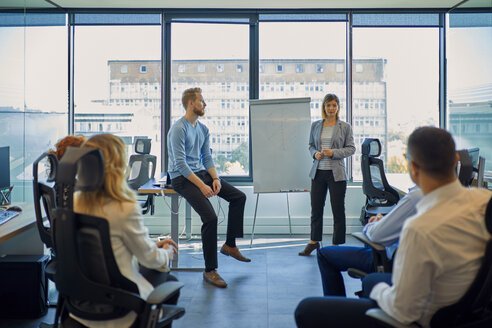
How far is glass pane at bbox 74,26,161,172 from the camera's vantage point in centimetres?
581

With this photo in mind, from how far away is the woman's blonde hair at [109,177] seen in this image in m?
1.75

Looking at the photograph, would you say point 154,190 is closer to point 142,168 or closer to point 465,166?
point 142,168

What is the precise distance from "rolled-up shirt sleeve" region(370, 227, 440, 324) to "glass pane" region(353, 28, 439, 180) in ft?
14.4

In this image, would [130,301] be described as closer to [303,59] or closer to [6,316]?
[6,316]

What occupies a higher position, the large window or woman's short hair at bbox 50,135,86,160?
the large window

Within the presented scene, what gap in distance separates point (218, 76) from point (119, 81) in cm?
124

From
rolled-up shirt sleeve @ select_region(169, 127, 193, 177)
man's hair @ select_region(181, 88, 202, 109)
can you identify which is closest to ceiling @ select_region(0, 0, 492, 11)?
man's hair @ select_region(181, 88, 202, 109)

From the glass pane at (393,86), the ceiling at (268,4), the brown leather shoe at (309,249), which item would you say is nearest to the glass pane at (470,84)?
the glass pane at (393,86)

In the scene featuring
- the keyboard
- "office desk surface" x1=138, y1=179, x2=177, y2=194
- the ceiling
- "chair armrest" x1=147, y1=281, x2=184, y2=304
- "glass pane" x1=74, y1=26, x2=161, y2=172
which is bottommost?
"chair armrest" x1=147, y1=281, x2=184, y2=304

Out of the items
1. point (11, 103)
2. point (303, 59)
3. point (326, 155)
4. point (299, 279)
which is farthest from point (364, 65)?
point (11, 103)

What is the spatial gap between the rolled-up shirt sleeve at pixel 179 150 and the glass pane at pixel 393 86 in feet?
8.68

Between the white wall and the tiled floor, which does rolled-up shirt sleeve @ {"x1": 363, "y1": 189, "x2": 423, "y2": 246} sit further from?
the white wall

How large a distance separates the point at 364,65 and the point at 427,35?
2.91 ft

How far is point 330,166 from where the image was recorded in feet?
15.0
